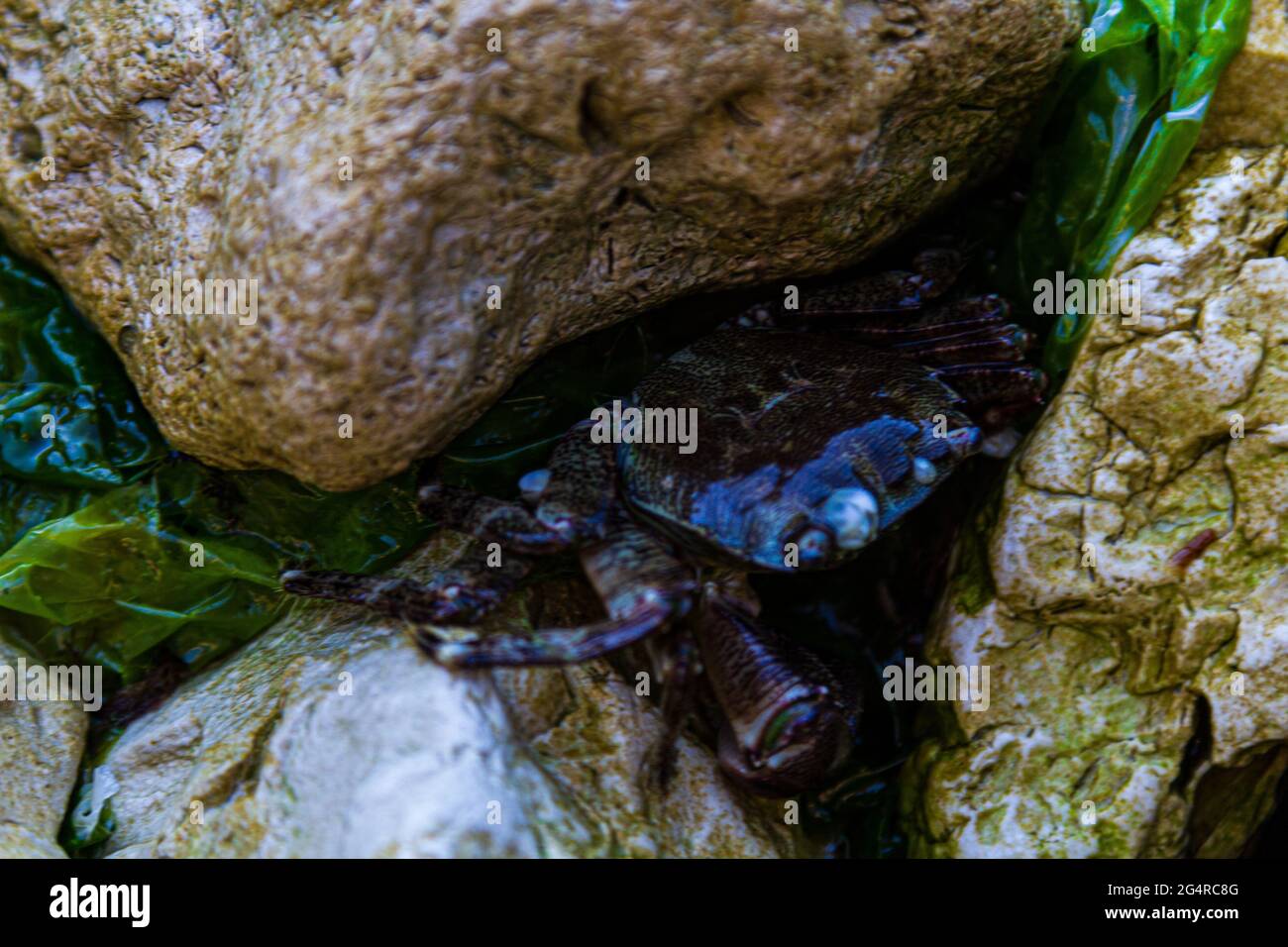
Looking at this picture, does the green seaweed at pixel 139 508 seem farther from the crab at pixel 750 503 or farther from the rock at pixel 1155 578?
→ the rock at pixel 1155 578

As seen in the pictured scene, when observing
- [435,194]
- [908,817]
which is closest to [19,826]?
[435,194]

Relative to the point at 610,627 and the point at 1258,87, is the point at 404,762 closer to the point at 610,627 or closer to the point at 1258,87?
the point at 610,627

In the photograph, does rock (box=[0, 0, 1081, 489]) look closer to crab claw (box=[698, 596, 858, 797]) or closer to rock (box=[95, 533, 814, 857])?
rock (box=[95, 533, 814, 857])

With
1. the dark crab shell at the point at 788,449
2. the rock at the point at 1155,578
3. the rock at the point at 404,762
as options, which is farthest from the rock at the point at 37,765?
the rock at the point at 1155,578

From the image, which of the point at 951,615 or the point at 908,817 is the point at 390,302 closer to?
the point at 951,615

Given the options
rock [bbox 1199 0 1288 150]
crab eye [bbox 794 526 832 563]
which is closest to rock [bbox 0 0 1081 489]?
rock [bbox 1199 0 1288 150]

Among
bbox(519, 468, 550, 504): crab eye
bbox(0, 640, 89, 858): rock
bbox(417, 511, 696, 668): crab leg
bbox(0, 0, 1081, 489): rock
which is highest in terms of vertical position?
bbox(0, 0, 1081, 489): rock
